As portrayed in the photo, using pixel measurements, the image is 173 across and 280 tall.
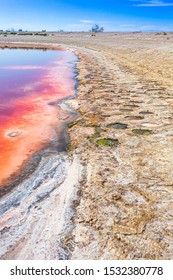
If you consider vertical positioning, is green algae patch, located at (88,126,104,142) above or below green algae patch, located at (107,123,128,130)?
below

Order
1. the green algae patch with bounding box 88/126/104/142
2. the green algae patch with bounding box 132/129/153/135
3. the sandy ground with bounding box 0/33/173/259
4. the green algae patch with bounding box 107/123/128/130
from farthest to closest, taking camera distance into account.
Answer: the green algae patch with bounding box 107/123/128/130
the green algae patch with bounding box 132/129/153/135
the green algae patch with bounding box 88/126/104/142
the sandy ground with bounding box 0/33/173/259

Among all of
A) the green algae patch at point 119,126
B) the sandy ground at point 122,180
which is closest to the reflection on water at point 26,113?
the sandy ground at point 122,180

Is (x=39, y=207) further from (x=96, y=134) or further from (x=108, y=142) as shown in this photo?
(x=96, y=134)

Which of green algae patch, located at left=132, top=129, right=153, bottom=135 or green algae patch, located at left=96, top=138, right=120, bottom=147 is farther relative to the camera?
green algae patch, located at left=132, top=129, right=153, bottom=135

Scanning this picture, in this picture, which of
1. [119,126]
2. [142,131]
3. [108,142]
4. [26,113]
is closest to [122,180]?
[108,142]

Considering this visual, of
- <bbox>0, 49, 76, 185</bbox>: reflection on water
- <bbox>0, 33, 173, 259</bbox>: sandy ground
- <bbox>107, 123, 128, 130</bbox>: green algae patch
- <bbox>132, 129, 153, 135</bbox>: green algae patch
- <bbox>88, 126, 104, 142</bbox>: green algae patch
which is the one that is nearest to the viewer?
<bbox>0, 33, 173, 259</bbox>: sandy ground

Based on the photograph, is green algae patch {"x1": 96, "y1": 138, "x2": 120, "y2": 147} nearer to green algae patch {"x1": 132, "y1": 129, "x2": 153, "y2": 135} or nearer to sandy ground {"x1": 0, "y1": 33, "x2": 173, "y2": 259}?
sandy ground {"x1": 0, "y1": 33, "x2": 173, "y2": 259}

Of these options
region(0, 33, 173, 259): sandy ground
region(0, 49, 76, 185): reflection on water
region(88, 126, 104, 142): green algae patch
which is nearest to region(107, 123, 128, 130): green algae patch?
region(0, 33, 173, 259): sandy ground

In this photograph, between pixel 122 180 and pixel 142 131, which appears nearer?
pixel 122 180

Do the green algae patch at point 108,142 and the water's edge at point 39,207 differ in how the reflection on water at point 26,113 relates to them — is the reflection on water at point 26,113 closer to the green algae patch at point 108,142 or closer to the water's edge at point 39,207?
the water's edge at point 39,207

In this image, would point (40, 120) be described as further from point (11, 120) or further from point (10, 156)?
point (10, 156)

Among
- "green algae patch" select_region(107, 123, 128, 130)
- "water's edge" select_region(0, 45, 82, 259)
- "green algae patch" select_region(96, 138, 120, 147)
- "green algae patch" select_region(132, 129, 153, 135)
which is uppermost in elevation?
"green algae patch" select_region(107, 123, 128, 130)

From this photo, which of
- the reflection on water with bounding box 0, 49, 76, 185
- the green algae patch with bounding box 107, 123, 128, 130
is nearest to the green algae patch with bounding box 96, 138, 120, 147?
the green algae patch with bounding box 107, 123, 128, 130

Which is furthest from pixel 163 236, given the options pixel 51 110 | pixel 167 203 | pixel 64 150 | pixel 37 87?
pixel 37 87
